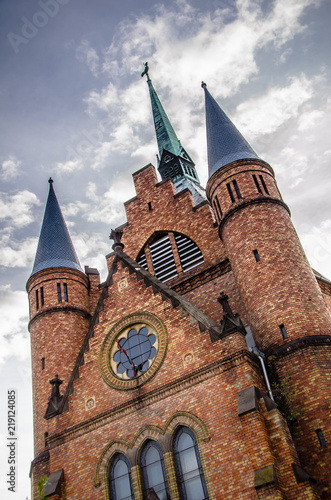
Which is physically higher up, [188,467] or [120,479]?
[120,479]

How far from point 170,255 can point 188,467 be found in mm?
12159

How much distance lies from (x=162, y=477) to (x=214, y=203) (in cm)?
1197

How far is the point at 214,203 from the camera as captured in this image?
76.4ft

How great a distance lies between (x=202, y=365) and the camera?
52.8 feet

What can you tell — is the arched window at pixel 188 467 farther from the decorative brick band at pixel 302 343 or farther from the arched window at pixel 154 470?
the decorative brick band at pixel 302 343

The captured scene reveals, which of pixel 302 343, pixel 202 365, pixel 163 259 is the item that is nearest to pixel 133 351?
pixel 202 365

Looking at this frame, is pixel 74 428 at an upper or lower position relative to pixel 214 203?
lower

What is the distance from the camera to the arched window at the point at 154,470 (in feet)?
50.2

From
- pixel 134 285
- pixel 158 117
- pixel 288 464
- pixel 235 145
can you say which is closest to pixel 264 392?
pixel 288 464

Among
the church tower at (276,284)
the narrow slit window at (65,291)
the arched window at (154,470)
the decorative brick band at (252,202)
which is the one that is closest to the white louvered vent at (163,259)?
the church tower at (276,284)

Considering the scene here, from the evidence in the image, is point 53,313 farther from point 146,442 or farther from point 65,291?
point 146,442

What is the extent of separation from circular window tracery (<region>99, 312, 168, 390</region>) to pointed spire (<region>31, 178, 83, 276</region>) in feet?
25.8

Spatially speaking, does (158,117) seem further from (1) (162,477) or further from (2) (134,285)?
(1) (162,477)

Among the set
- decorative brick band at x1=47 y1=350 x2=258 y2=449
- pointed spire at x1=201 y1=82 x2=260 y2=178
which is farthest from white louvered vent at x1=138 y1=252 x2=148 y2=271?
decorative brick band at x1=47 y1=350 x2=258 y2=449
